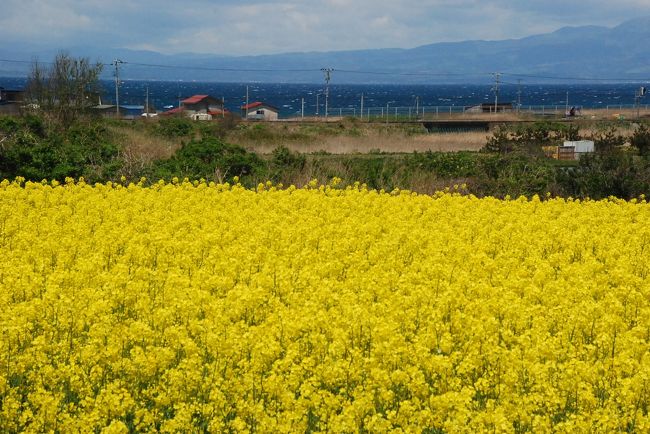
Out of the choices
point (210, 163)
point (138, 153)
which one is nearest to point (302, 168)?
point (210, 163)

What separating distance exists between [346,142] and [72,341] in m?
36.2

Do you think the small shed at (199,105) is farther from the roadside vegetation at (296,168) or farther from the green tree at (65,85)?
the roadside vegetation at (296,168)

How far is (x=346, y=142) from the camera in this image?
44281 mm

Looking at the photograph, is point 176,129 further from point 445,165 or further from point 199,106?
point 199,106

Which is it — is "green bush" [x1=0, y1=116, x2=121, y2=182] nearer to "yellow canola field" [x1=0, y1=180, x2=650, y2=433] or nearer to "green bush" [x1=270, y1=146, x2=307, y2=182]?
"green bush" [x1=270, y1=146, x2=307, y2=182]

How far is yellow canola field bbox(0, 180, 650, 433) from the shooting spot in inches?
285

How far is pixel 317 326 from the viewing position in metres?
8.91

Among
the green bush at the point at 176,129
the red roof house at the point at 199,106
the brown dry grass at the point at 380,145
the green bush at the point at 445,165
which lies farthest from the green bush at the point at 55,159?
the red roof house at the point at 199,106

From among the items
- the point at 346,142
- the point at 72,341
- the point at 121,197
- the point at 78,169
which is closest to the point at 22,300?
the point at 72,341

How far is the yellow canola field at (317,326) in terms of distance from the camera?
724cm

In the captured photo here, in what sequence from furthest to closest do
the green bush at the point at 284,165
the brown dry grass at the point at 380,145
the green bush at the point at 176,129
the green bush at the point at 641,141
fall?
the green bush at the point at 176,129, the brown dry grass at the point at 380,145, the green bush at the point at 641,141, the green bush at the point at 284,165

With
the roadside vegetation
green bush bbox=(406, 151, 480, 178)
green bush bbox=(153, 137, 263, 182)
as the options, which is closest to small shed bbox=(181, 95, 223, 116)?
the roadside vegetation

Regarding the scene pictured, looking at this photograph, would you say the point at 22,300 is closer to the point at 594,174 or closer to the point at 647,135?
the point at 594,174

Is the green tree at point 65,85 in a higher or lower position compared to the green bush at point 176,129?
higher
